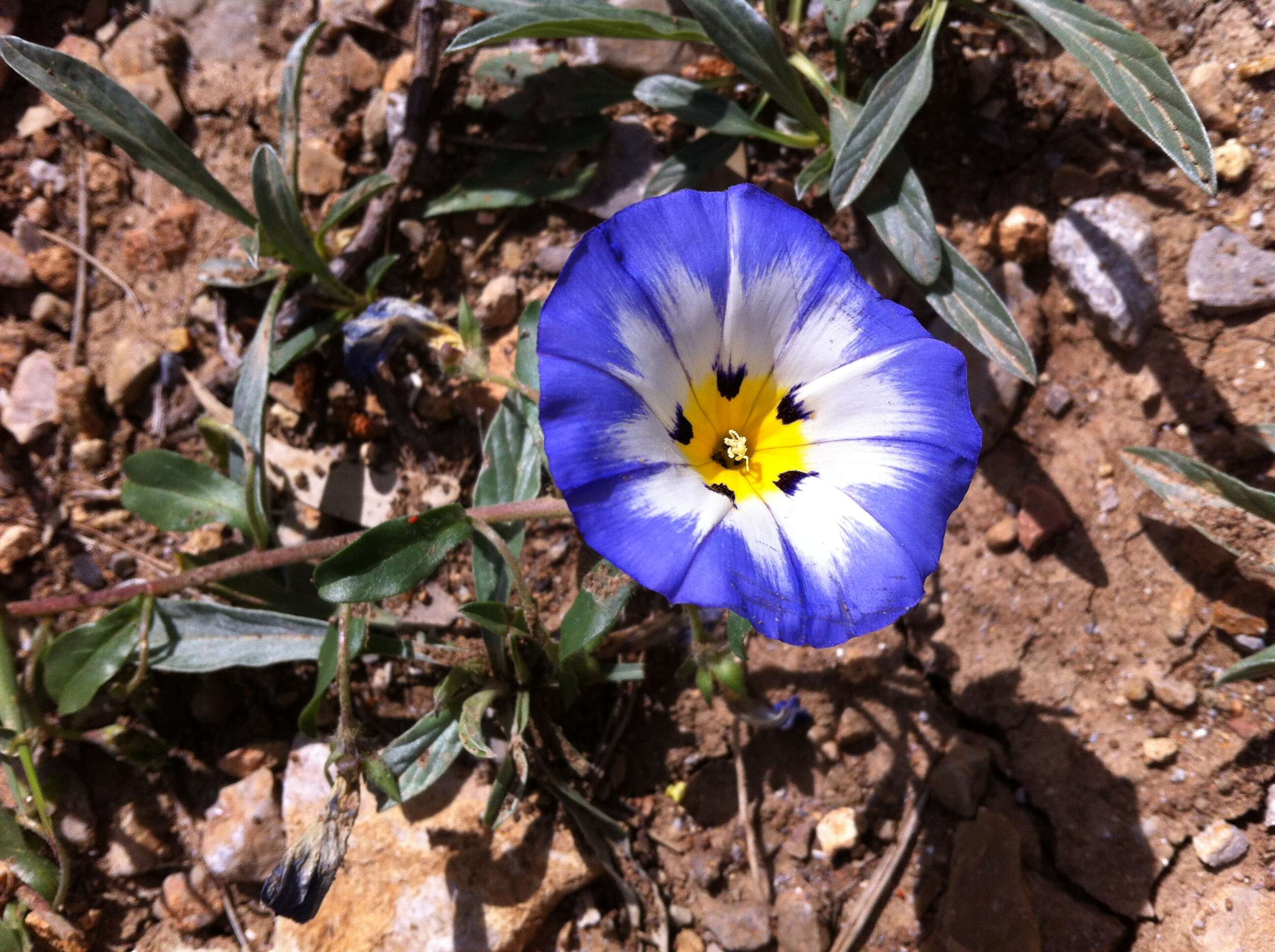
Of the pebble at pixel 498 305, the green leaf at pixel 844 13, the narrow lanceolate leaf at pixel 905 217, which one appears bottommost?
the pebble at pixel 498 305

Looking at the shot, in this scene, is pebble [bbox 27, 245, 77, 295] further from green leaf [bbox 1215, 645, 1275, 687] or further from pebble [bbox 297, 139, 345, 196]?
green leaf [bbox 1215, 645, 1275, 687]

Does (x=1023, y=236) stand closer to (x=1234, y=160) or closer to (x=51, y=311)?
(x=1234, y=160)

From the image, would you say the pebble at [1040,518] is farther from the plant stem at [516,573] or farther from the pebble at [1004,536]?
the plant stem at [516,573]

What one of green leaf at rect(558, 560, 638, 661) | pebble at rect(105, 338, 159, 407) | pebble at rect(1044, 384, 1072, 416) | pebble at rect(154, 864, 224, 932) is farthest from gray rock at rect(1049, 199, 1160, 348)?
pebble at rect(154, 864, 224, 932)

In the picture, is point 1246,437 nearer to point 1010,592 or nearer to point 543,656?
point 1010,592

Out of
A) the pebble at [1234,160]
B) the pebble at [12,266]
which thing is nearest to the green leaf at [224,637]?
the pebble at [12,266]

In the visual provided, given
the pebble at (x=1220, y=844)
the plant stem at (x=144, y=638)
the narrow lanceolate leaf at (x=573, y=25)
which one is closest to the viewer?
the pebble at (x=1220, y=844)

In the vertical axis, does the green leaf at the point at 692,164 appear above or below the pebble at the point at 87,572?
above

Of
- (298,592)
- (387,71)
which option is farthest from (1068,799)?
(387,71)
